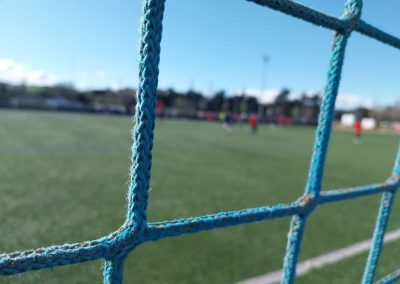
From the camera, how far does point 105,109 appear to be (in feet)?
134

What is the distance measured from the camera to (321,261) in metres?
3.01

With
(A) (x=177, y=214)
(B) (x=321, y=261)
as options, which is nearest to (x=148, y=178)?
(B) (x=321, y=261)

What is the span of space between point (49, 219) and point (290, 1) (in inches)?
128

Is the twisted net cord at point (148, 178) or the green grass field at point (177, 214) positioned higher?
the twisted net cord at point (148, 178)

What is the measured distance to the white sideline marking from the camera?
2.59m

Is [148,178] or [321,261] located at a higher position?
[148,178]

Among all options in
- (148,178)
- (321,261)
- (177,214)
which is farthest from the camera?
(177,214)

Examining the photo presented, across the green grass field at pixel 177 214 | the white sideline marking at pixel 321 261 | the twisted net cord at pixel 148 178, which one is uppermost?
the twisted net cord at pixel 148 178

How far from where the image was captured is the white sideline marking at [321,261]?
102 inches

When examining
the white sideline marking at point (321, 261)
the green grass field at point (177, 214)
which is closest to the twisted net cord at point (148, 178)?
the green grass field at point (177, 214)

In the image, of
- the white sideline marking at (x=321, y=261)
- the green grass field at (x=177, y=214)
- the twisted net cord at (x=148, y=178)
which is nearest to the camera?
the twisted net cord at (x=148, y=178)

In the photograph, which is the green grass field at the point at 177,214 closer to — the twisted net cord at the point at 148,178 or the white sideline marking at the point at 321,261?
the white sideline marking at the point at 321,261

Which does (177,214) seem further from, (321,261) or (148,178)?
(148,178)

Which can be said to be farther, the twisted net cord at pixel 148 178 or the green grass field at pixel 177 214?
the green grass field at pixel 177 214
